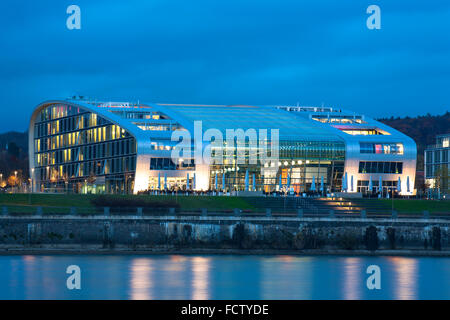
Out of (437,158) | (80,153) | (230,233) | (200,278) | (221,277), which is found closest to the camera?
(200,278)

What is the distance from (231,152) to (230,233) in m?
54.7

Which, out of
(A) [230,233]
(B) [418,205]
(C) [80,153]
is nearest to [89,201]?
(A) [230,233]

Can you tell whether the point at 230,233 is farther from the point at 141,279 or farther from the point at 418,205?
the point at 418,205

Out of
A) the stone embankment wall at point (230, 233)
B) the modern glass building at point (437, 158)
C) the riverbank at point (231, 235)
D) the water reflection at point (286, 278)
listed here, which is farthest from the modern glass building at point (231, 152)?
the water reflection at point (286, 278)

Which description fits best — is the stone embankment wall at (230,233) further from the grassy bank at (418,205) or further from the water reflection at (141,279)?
the grassy bank at (418,205)

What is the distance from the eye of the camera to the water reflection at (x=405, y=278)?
65.9m

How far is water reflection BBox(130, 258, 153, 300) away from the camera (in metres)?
63.2

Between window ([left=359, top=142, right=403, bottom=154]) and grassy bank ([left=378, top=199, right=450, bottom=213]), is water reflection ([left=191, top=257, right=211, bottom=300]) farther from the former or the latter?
window ([left=359, top=142, right=403, bottom=154])

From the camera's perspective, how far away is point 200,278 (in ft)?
233

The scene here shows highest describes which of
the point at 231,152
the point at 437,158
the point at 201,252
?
the point at 231,152

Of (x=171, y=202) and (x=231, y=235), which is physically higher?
(x=171, y=202)

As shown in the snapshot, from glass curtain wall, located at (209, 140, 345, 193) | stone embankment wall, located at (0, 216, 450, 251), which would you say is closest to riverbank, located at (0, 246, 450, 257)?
stone embankment wall, located at (0, 216, 450, 251)
